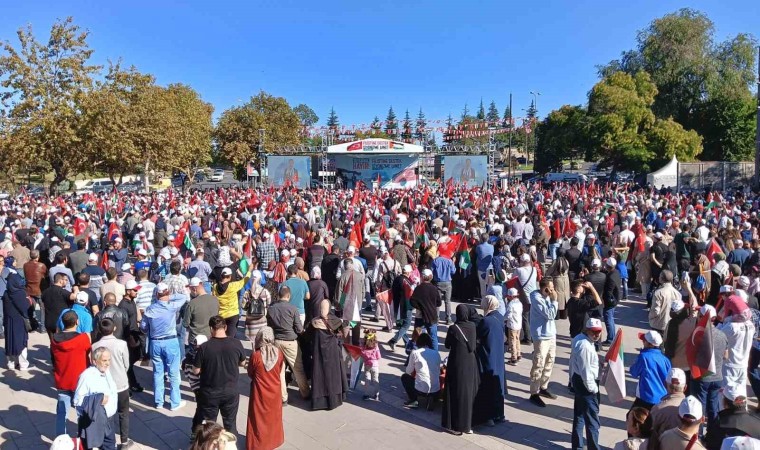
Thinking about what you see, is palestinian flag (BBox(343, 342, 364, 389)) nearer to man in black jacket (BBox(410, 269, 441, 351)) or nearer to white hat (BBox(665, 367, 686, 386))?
man in black jacket (BBox(410, 269, 441, 351))

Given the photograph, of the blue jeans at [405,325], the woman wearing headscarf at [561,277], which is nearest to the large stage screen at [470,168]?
→ the woman wearing headscarf at [561,277]

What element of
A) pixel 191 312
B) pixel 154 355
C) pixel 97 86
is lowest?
pixel 154 355

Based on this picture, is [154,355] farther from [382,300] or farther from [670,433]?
[670,433]

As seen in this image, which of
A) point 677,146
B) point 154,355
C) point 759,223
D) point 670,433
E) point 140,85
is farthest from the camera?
point 677,146

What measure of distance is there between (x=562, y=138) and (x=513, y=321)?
39009mm

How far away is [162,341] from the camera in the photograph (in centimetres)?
648

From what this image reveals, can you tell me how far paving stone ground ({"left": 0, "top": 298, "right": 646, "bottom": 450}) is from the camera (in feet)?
19.1

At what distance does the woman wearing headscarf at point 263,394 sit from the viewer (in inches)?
214

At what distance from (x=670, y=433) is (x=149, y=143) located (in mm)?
30950

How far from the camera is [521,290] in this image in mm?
8438

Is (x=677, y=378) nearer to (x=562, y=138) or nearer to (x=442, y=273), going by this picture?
(x=442, y=273)

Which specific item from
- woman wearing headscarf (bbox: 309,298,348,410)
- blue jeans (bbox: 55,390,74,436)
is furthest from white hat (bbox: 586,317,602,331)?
blue jeans (bbox: 55,390,74,436)

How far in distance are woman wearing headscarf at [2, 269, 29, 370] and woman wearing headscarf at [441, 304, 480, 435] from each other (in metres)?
5.83

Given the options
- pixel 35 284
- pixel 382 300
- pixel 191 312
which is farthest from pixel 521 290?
pixel 35 284
